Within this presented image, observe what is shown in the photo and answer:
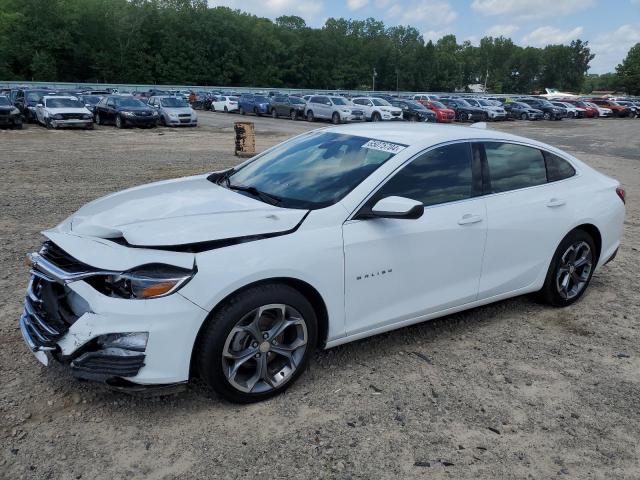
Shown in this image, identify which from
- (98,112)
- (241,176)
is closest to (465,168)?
(241,176)

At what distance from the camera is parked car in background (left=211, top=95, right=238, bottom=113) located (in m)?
42.4

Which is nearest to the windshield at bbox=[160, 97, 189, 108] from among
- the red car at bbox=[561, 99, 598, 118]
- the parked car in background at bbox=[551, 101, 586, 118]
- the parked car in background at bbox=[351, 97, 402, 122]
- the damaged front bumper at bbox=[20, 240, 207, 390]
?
the parked car in background at bbox=[351, 97, 402, 122]

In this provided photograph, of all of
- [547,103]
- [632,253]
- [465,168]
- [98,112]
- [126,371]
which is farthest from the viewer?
[547,103]

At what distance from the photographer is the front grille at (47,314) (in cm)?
306

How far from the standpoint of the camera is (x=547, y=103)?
48.0 meters

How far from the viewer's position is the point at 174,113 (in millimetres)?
27266

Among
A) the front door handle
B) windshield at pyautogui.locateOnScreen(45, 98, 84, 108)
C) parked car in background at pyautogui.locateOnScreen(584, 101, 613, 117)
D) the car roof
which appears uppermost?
the car roof

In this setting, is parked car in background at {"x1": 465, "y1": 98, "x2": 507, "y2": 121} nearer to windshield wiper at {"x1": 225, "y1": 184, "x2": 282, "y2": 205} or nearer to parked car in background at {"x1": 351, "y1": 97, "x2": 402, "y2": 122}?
parked car in background at {"x1": 351, "y1": 97, "x2": 402, "y2": 122}

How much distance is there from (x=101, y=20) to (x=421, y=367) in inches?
4016

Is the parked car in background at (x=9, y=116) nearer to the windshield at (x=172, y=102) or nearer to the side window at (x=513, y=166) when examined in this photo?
the windshield at (x=172, y=102)

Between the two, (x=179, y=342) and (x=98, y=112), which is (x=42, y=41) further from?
(x=179, y=342)

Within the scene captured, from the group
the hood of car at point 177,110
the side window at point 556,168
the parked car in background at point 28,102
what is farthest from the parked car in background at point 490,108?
the side window at point 556,168

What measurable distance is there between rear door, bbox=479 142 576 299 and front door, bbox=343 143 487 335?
0.47 ft

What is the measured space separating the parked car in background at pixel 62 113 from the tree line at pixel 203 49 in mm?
64492
